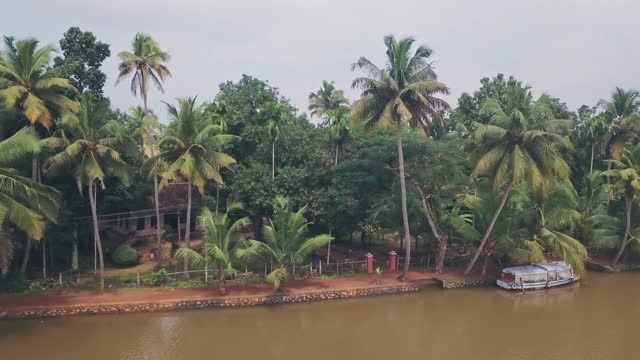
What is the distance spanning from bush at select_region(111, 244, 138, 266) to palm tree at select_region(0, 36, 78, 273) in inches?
189

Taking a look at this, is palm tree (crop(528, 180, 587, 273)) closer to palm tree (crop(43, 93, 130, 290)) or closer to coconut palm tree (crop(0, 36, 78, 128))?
palm tree (crop(43, 93, 130, 290))

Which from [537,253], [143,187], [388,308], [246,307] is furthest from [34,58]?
[537,253]

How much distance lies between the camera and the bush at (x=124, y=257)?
78.9 ft

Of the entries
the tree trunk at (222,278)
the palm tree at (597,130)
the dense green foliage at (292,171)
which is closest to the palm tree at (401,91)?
the dense green foliage at (292,171)

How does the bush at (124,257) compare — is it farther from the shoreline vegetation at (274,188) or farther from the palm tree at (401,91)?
the palm tree at (401,91)

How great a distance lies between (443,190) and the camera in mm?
23938

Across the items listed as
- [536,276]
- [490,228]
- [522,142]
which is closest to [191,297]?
[490,228]

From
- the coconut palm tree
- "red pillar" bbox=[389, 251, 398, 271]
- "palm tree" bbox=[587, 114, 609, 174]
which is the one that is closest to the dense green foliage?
the coconut palm tree

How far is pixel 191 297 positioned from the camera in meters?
19.7

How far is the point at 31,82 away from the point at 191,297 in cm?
1129

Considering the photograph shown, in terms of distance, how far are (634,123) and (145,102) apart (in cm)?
3162

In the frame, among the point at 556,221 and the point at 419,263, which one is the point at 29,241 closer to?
the point at 419,263

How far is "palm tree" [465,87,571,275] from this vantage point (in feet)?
67.7

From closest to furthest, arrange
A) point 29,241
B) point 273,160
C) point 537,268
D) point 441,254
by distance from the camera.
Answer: point 29,241 < point 537,268 < point 441,254 < point 273,160
